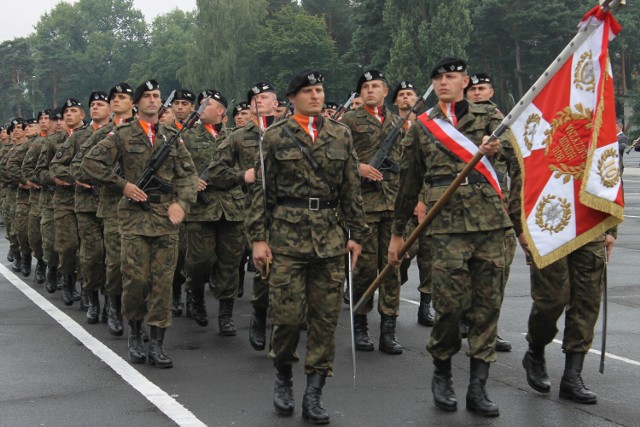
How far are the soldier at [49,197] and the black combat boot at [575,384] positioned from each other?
7.24 m

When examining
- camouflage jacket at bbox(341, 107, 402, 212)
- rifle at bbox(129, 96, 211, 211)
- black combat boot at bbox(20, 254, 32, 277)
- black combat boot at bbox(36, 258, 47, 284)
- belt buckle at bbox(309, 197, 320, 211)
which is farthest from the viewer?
black combat boot at bbox(20, 254, 32, 277)

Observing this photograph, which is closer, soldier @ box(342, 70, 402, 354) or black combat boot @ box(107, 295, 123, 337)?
soldier @ box(342, 70, 402, 354)

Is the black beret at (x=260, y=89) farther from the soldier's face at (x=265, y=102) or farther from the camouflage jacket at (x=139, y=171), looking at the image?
the camouflage jacket at (x=139, y=171)

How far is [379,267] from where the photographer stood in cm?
945

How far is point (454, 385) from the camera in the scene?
760 centimetres

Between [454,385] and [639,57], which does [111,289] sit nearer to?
[454,385]

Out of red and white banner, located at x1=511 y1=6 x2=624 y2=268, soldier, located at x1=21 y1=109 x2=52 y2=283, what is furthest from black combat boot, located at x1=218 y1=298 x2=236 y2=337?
soldier, located at x1=21 y1=109 x2=52 y2=283

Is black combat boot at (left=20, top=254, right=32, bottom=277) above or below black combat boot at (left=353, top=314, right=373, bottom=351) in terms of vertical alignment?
below

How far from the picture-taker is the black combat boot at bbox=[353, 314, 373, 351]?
29.7 feet

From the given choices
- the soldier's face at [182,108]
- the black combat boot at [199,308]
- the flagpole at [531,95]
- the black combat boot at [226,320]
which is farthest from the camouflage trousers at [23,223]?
the flagpole at [531,95]

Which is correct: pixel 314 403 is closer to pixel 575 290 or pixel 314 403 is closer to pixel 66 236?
pixel 575 290

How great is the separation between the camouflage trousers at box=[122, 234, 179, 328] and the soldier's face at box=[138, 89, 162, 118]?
3.42 ft

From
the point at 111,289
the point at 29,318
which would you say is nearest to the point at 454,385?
the point at 111,289

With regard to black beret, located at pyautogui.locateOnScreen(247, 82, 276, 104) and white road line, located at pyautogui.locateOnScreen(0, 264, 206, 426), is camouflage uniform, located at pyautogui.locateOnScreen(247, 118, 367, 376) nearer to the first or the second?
white road line, located at pyautogui.locateOnScreen(0, 264, 206, 426)
